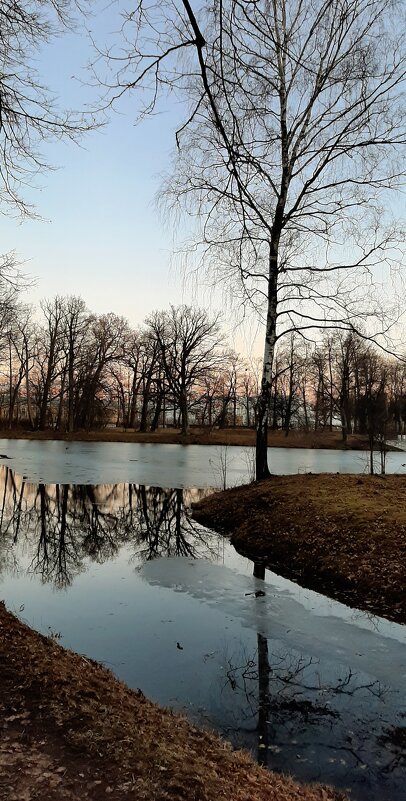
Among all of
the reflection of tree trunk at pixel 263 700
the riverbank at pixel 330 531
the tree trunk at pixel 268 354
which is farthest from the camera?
the tree trunk at pixel 268 354

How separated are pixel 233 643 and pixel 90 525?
307 inches

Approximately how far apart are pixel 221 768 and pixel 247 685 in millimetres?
1812

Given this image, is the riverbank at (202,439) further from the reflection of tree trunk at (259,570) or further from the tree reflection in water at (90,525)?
the reflection of tree trunk at (259,570)

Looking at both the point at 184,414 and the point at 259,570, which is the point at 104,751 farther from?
the point at 184,414

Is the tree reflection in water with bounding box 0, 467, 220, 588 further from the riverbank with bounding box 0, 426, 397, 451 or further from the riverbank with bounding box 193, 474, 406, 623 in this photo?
the riverbank with bounding box 0, 426, 397, 451

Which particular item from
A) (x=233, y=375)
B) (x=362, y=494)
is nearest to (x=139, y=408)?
(x=233, y=375)

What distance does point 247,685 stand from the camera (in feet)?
16.6

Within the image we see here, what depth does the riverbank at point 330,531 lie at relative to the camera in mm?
7996

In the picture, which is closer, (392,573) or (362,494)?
(392,573)

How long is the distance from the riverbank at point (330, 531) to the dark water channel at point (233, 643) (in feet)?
1.78

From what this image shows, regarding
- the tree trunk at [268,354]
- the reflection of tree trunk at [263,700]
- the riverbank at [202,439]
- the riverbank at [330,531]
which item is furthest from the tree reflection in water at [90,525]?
the riverbank at [202,439]

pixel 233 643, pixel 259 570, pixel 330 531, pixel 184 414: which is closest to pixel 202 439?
pixel 184 414

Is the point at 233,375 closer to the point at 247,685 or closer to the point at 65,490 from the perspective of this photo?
the point at 65,490

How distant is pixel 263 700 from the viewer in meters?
4.78
